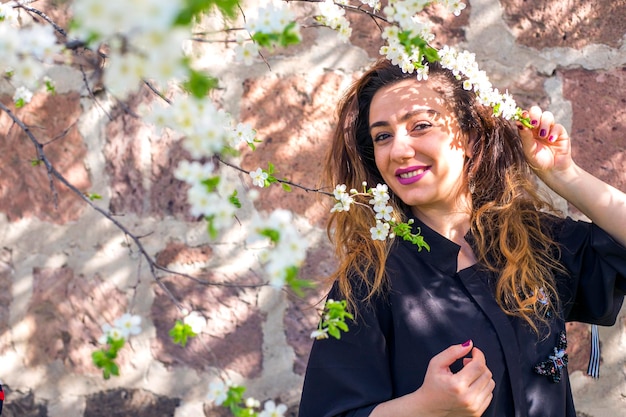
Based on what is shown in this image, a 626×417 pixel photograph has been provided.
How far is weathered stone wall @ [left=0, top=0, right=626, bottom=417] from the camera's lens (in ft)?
6.36

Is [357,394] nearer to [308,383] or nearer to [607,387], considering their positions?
[308,383]

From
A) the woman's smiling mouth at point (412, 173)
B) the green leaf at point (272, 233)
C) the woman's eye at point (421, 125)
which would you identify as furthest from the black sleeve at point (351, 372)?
the green leaf at point (272, 233)

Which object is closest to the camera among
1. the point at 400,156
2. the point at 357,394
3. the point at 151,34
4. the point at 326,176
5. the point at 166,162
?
the point at 151,34

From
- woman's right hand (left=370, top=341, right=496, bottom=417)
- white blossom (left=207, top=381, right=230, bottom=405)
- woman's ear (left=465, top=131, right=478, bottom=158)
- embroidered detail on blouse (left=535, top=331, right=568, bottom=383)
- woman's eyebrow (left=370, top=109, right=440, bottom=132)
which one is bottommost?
embroidered detail on blouse (left=535, top=331, right=568, bottom=383)

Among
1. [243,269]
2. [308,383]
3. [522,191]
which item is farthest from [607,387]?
[243,269]

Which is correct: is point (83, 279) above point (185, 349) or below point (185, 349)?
above

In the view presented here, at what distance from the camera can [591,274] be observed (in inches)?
66.7

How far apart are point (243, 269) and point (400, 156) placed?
57cm

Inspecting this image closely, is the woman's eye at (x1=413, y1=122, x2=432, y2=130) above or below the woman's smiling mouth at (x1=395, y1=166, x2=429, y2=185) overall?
above

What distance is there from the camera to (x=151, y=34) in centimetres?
52

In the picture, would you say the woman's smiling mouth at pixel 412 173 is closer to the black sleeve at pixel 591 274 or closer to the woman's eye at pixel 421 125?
the woman's eye at pixel 421 125

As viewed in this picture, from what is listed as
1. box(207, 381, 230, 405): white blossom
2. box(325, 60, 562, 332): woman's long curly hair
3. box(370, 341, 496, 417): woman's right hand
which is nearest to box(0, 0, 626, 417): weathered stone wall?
box(325, 60, 562, 332): woman's long curly hair

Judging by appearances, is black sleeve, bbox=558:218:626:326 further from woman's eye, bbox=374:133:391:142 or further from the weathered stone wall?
woman's eye, bbox=374:133:391:142

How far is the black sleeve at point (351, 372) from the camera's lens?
1530mm
